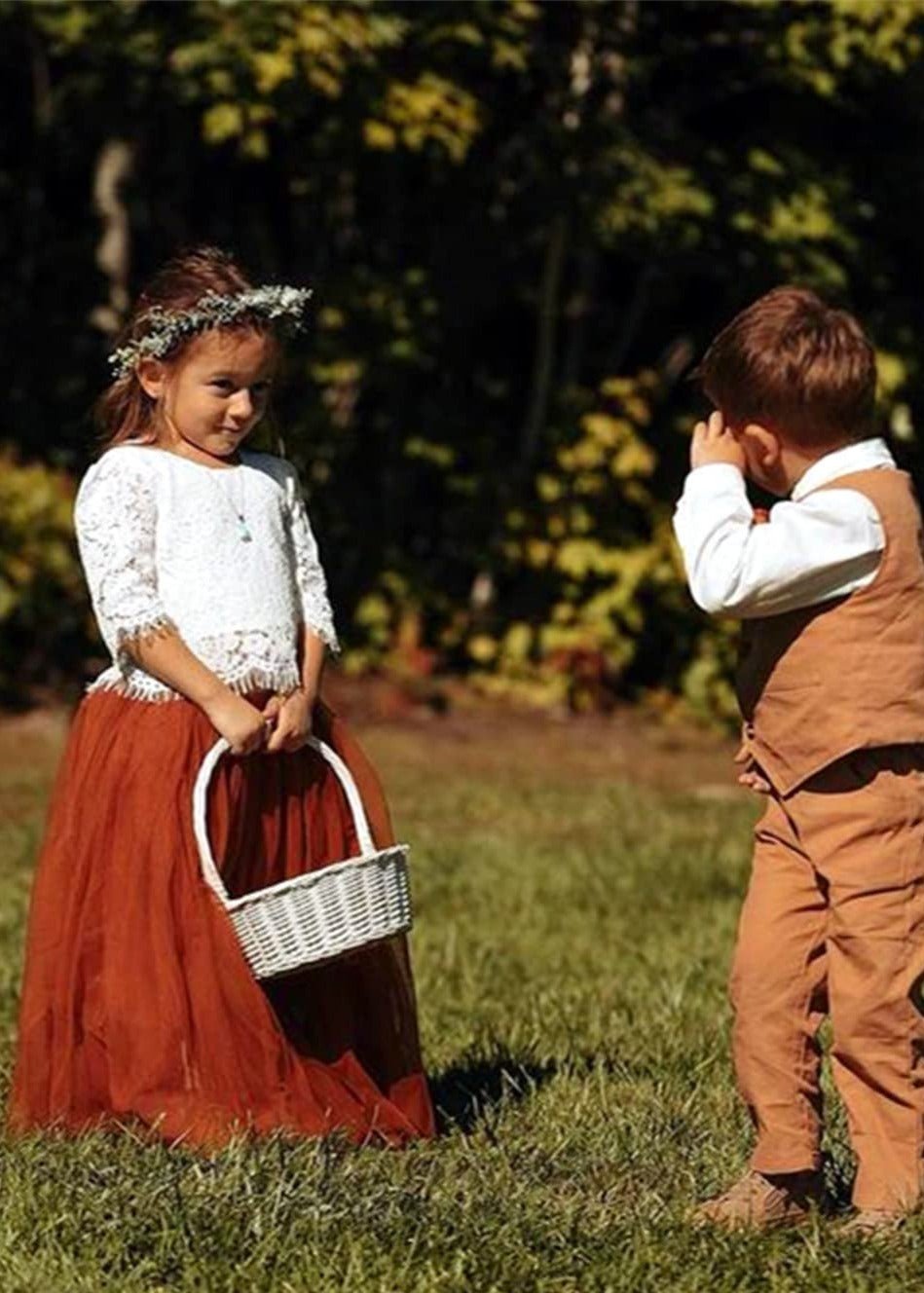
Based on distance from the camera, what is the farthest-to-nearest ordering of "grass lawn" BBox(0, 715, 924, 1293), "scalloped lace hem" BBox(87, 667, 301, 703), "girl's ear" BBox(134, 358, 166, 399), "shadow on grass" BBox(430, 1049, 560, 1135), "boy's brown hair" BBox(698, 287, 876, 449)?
1. "shadow on grass" BBox(430, 1049, 560, 1135)
2. "girl's ear" BBox(134, 358, 166, 399)
3. "scalloped lace hem" BBox(87, 667, 301, 703)
4. "boy's brown hair" BBox(698, 287, 876, 449)
5. "grass lawn" BBox(0, 715, 924, 1293)

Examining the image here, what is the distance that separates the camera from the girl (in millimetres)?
5184

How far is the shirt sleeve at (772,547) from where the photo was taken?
4594mm

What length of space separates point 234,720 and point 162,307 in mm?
793

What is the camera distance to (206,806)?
5.20 m

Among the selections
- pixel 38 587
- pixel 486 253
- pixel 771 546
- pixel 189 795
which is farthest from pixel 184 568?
pixel 486 253

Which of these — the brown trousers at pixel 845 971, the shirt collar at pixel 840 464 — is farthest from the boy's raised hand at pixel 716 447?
the brown trousers at pixel 845 971

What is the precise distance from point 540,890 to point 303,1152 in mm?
3476

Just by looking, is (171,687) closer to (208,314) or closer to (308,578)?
(308,578)

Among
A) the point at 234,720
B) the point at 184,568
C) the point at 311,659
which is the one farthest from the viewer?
the point at 311,659

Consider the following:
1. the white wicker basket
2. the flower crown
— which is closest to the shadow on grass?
the white wicker basket

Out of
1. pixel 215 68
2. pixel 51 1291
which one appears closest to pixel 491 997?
pixel 51 1291

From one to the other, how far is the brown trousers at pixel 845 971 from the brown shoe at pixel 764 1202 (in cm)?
4

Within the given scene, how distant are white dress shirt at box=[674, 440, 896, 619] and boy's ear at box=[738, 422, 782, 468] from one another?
0.35ft

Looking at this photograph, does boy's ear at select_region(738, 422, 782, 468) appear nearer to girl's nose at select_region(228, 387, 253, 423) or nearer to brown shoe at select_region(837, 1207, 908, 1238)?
girl's nose at select_region(228, 387, 253, 423)
